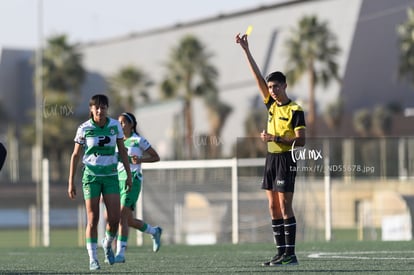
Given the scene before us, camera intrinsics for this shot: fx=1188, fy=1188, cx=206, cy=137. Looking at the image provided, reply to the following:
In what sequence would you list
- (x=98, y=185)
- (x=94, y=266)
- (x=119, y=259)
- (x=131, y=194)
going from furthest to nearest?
1. (x=131, y=194)
2. (x=119, y=259)
3. (x=98, y=185)
4. (x=94, y=266)

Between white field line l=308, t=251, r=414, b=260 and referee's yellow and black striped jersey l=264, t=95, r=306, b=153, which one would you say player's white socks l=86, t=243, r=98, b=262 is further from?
white field line l=308, t=251, r=414, b=260

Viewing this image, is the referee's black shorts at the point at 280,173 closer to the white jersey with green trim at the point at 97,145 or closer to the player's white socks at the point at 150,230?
the white jersey with green trim at the point at 97,145

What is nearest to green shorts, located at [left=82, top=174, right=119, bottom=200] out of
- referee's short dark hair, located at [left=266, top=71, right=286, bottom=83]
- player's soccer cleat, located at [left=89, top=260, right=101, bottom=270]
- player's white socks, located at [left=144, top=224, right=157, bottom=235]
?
player's soccer cleat, located at [left=89, top=260, right=101, bottom=270]

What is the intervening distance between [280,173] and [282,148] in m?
0.29

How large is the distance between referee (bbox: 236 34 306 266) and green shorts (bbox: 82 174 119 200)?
5.78 feet

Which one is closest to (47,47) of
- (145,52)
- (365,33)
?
(145,52)

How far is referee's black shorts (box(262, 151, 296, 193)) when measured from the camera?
13.7 m

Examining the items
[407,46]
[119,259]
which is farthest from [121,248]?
[407,46]

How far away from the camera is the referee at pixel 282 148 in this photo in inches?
539

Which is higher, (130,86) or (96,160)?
(130,86)

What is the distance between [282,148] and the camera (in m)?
13.8

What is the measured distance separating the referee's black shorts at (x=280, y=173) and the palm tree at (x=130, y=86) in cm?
7379

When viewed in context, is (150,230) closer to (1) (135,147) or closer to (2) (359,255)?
(1) (135,147)

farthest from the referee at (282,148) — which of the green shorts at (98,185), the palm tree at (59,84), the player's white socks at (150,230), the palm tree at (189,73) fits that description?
the palm tree at (189,73)
